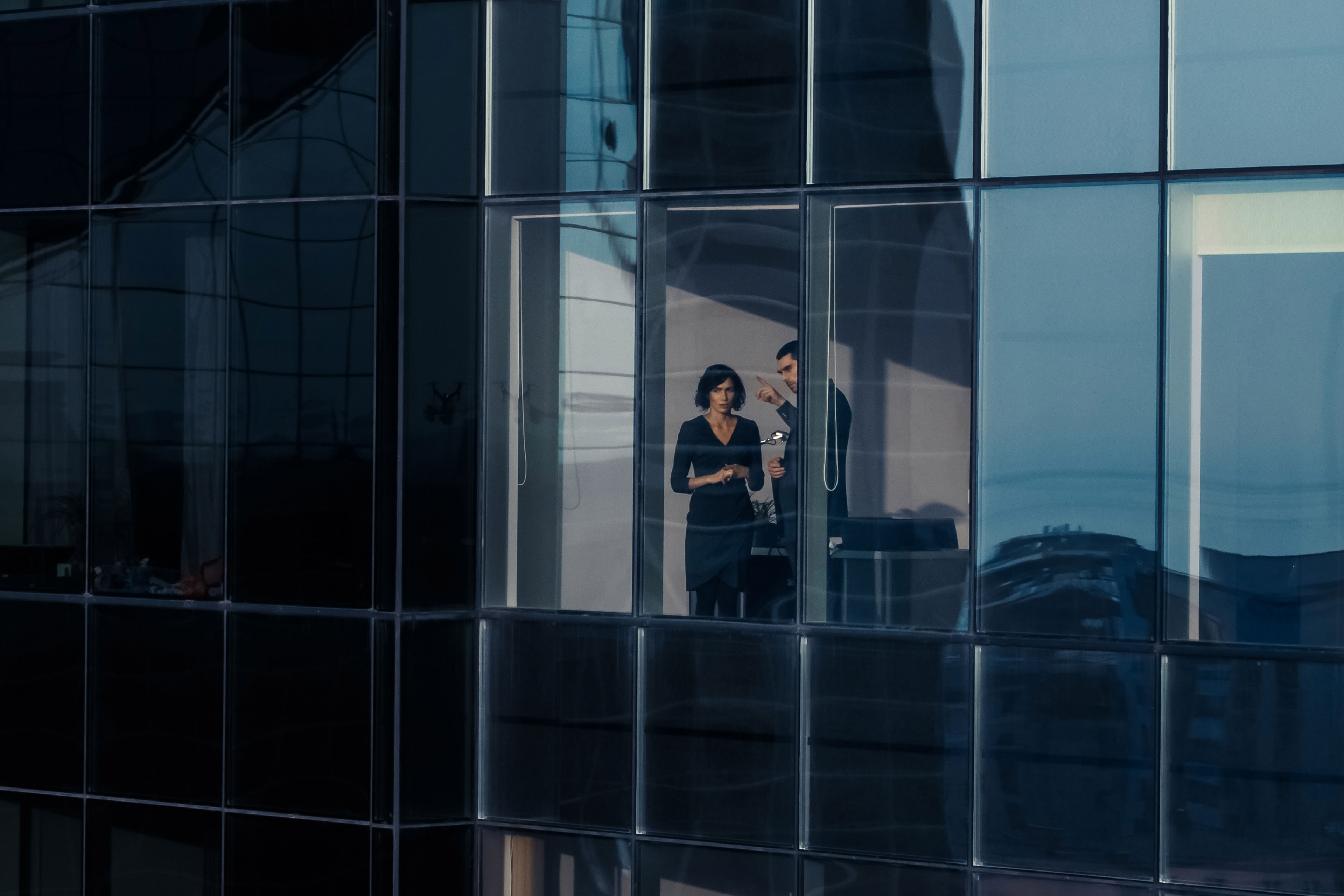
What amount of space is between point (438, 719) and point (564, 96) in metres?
4.21

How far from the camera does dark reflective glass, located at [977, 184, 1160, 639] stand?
7.23 m

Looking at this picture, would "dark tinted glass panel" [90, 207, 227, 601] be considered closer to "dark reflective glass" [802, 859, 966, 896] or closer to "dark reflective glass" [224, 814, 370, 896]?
"dark reflective glass" [224, 814, 370, 896]

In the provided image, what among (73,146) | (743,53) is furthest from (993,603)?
(73,146)

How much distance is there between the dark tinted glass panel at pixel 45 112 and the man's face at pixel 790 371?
5.05 metres

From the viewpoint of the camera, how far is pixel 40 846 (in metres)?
8.71

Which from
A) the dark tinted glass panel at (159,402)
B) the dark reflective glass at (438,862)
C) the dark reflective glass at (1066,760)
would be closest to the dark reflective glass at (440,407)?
the dark tinted glass panel at (159,402)

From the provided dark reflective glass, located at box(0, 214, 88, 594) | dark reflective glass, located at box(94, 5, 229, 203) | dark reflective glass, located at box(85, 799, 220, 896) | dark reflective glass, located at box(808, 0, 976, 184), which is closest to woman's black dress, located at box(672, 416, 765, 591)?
dark reflective glass, located at box(808, 0, 976, 184)

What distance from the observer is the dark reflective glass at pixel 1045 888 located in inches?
285

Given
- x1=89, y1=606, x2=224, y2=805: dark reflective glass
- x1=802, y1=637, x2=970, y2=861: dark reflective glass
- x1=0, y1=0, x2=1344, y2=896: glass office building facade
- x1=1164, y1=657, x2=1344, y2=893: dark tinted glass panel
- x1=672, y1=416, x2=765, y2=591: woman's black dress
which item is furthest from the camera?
x1=89, y1=606, x2=224, y2=805: dark reflective glass

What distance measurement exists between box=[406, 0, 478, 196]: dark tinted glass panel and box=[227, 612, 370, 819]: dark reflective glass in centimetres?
296

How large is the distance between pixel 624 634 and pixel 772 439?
1.61m

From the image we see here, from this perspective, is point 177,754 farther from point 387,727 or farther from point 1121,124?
point 1121,124

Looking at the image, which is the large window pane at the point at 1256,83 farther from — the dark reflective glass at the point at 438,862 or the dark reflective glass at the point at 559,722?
the dark reflective glass at the point at 438,862

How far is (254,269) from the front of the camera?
820cm
